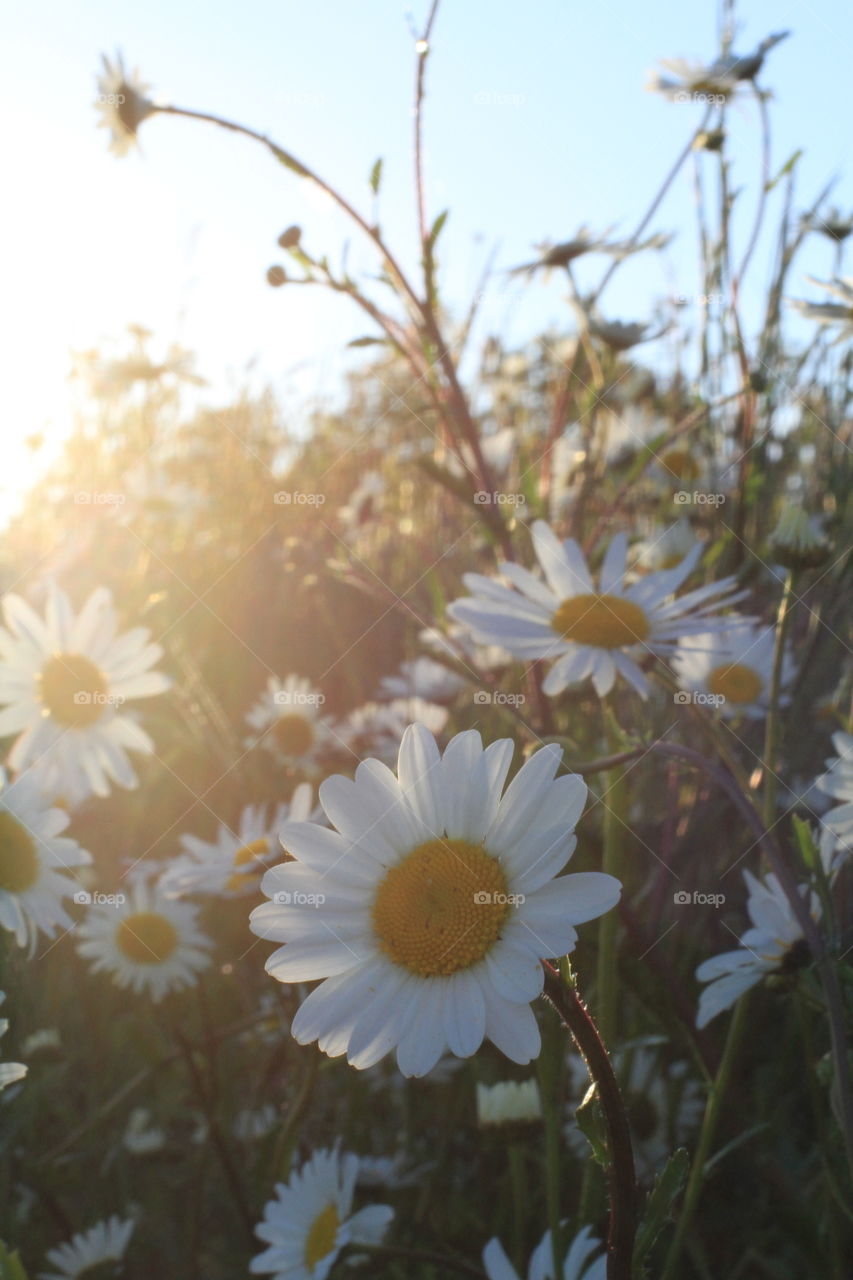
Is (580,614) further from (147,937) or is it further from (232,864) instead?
(147,937)

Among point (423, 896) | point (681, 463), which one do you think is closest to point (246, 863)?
point (423, 896)

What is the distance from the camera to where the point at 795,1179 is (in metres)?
1.16

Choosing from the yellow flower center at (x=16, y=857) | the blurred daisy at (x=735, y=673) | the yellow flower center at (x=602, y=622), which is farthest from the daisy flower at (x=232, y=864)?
the blurred daisy at (x=735, y=673)

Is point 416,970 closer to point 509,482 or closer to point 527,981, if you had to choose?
point 527,981

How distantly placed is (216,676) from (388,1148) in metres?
1.18

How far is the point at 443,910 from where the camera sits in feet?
2.21

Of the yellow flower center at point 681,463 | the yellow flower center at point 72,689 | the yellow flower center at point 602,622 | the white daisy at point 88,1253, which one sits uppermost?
the yellow flower center at point 681,463

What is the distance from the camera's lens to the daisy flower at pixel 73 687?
57.7 inches

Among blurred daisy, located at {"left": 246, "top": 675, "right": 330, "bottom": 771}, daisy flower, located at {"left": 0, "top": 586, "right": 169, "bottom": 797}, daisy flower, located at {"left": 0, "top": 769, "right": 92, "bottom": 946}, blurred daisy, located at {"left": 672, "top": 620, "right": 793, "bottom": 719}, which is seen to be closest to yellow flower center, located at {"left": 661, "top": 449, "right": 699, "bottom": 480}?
blurred daisy, located at {"left": 672, "top": 620, "right": 793, "bottom": 719}

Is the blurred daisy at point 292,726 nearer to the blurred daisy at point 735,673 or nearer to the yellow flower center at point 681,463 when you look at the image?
the blurred daisy at point 735,673

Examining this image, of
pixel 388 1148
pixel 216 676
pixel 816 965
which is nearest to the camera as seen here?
pixel 816 965

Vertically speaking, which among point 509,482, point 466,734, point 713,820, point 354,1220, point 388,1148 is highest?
point 509,482

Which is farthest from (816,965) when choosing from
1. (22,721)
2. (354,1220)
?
(22,721)

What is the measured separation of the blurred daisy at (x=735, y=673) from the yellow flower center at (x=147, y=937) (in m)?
0.77
